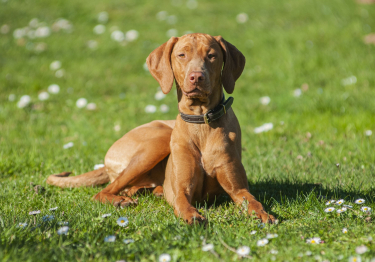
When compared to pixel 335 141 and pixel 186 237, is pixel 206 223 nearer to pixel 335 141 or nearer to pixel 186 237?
pixel 186 237

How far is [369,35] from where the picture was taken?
8109 millimetres

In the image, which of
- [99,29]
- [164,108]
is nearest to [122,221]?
[164,108]

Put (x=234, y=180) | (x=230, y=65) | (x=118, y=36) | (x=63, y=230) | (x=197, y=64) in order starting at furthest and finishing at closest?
(x=118, y=36) → (x=230, y=65) → (x=234, y=180) → (x=197, y=64) → (x=63, y=230)

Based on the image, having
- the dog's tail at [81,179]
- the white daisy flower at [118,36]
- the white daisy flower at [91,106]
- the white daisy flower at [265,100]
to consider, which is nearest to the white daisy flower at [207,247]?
the dog's tail at [81,179]

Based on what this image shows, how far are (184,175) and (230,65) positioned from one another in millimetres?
951

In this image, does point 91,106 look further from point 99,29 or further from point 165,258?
point 165,258

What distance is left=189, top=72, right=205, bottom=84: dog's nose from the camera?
297 cm

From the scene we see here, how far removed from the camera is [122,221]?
2.78 meters

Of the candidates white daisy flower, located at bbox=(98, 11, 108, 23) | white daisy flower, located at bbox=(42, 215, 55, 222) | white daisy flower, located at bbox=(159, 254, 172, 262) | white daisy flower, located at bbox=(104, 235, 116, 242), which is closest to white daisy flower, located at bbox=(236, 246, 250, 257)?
white daisy flower, located at bbox=(159, 254, 172, 262)

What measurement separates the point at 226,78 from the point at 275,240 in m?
1.36

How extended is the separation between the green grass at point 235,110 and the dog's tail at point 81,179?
0.26 feet

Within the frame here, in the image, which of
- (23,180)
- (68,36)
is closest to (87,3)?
(68,36)

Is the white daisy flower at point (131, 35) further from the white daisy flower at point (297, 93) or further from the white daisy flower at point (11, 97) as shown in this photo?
the white daisy flower at point (297, 93)

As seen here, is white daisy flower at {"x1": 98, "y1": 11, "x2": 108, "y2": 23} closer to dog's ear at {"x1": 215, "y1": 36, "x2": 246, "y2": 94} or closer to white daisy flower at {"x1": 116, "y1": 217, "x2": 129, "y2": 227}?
dog's ear at {"x1": 215, "y1": 36, "x2": 246, "y2": 94}
